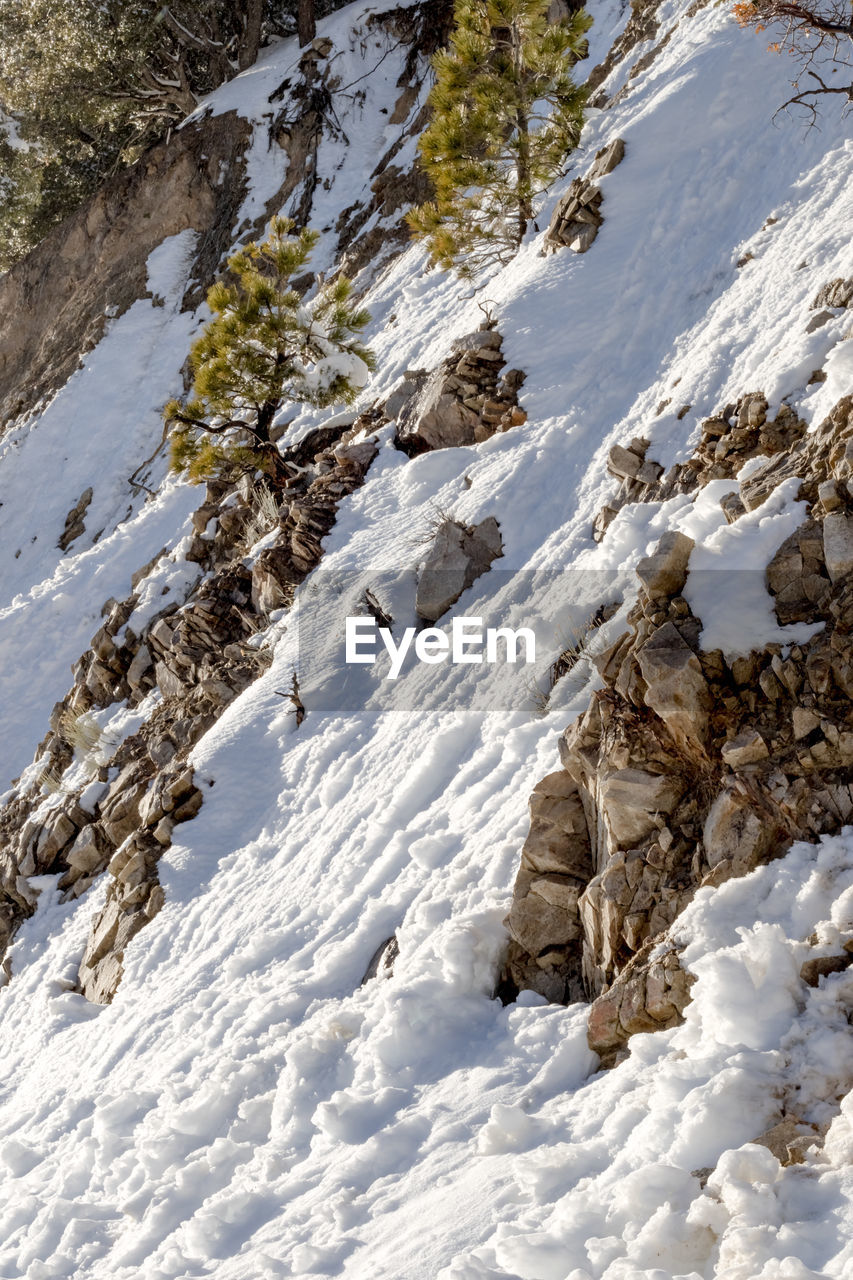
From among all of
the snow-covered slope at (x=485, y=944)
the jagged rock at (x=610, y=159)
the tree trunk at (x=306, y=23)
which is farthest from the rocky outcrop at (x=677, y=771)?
the tree trunk at (x=306, y=23)

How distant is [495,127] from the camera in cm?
1104

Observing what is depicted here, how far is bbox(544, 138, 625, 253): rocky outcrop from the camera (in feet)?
32.0

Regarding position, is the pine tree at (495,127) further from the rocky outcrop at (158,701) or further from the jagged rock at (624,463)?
the jagged rock at (624,463)

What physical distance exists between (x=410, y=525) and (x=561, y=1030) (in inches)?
208

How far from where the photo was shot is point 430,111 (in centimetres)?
1825

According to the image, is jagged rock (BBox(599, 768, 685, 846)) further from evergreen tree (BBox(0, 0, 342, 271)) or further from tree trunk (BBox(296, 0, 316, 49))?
tree trunk (BBox(296, 0, 316, 49))

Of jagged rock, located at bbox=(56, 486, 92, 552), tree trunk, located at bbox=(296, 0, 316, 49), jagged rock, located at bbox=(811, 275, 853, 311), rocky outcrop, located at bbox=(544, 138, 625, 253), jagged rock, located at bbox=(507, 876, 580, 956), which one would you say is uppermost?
tree trunk, located at bbox=(296, 0, 316, 49)

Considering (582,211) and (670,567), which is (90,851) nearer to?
(670,567)

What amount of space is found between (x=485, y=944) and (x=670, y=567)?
1.96m

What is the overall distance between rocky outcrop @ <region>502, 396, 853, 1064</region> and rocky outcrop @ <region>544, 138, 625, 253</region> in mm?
5814

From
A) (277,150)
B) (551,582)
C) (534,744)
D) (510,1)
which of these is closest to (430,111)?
(277,150)

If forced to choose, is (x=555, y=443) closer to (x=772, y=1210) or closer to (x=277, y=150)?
(x=772, y=1210)
